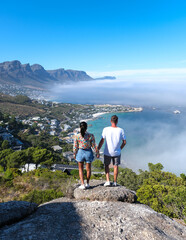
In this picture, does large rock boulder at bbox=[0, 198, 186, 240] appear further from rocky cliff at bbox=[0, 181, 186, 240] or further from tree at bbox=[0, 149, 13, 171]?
tree at bbox=[0, 149, 13, 171]

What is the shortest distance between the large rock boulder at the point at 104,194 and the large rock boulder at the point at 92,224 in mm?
240

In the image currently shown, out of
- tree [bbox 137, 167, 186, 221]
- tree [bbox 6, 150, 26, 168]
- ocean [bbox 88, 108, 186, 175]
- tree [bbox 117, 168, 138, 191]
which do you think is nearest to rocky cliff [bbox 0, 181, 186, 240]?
tree [bbox 137, 167, 186, 221]

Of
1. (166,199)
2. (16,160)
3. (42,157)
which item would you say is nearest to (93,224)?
(166,199)

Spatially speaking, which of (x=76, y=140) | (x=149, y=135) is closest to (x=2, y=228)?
(x=76, y=140)

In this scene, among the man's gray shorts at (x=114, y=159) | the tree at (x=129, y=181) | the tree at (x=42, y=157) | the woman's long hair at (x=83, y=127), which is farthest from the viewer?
the tree at (x=42, y=157)

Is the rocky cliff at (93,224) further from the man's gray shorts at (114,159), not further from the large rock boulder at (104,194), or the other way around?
the man's gray shorts at (114,159)

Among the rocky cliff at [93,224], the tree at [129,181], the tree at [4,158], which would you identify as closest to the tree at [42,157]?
the tree at [4,158]

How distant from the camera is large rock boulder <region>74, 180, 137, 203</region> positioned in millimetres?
4590

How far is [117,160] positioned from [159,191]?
6.89m

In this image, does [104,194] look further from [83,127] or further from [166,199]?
[166,199]

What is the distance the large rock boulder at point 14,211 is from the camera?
3.34 metres

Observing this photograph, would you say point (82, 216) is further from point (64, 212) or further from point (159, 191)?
point (159, 191)

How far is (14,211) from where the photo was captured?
3523mm

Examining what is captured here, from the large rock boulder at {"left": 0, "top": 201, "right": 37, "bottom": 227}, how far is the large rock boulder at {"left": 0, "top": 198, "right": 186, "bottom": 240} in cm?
16
